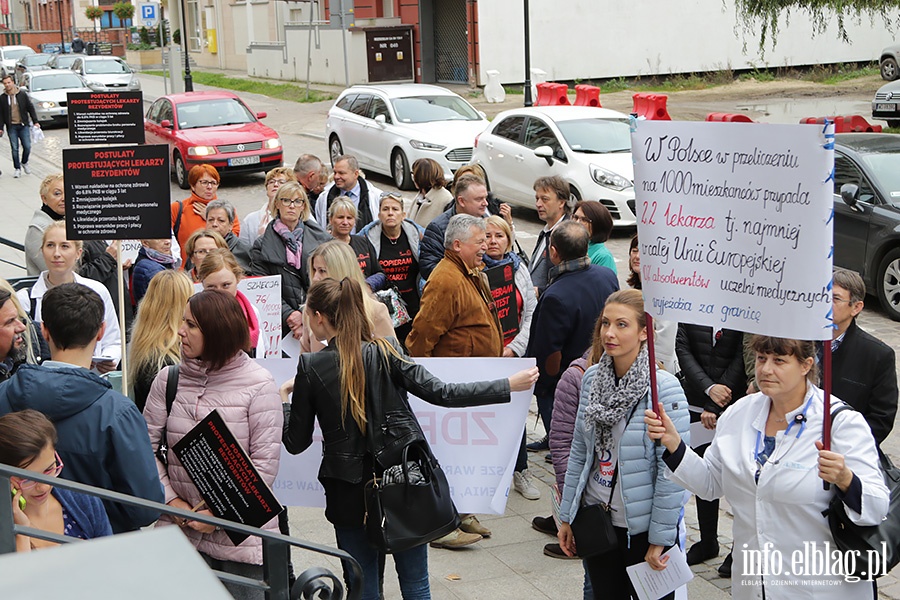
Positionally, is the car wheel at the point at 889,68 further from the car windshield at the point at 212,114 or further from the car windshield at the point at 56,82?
the car windshield at the point at 56,82

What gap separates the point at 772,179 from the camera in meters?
3.64

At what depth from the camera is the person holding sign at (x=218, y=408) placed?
14.4ft

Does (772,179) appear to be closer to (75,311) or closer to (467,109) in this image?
(75,311)

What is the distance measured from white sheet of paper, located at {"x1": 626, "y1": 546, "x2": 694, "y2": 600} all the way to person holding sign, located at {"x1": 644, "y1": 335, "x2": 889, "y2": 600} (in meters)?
0.39

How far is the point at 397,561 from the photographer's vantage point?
482cm

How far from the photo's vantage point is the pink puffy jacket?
14.5 ft

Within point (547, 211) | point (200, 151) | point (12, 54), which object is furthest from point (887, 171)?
point (12, 54)

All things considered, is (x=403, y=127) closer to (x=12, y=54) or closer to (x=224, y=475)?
(x=224, y=475)

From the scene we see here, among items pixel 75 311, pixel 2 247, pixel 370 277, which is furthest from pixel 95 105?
pixel 75 311

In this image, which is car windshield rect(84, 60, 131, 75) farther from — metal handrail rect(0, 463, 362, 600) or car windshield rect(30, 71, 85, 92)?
metal handrail rect(0, 463, 362, 600)

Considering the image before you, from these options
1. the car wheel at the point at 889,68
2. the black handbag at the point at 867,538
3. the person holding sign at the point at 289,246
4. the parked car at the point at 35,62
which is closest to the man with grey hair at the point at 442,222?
the person holding sign at the point at 289,246

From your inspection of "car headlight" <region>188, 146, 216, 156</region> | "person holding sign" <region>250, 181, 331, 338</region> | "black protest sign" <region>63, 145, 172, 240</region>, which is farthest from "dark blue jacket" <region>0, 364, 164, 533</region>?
"car headlight" <region>188, 146, 216, 156</region>

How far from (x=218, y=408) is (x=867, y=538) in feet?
8.36

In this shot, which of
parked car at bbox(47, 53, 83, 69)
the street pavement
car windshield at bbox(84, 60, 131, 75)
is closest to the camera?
the street pavement
